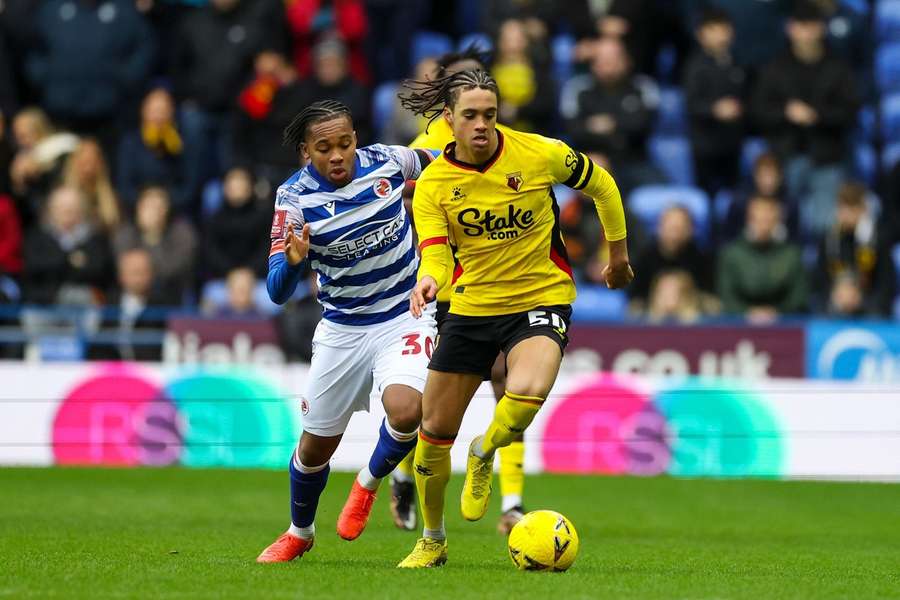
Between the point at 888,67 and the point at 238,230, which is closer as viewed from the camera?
the point at 238,230

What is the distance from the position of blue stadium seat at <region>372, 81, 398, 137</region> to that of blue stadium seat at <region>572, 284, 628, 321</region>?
3493 millimetres

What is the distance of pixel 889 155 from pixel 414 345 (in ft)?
38.1

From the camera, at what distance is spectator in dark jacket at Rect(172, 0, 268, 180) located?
18438 mm

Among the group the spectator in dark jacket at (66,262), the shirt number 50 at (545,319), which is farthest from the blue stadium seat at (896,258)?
the shirt number 50 at (545,319)

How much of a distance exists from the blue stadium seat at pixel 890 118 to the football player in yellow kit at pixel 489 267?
11.5 metres

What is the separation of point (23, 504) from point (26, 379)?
10.1 feet

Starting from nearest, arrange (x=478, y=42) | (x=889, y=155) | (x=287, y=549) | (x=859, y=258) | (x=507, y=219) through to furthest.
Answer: (x=507, y=219) → (x=287, y=549) → (x=859, y=258) → (x=478, y=42) → (x=889, y=155)

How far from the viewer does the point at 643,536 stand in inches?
428

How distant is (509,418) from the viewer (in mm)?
8180

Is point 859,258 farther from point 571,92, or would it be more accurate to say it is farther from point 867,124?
point 571,92

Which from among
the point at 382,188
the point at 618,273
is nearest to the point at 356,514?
the point at 382,188

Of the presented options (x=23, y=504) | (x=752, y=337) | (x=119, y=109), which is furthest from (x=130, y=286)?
(x=752, y=337)

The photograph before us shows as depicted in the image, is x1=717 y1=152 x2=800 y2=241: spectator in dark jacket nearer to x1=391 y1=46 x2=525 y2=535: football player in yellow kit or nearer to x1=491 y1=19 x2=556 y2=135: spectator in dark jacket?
x1=491 y1=19 x2=556 y2=135: spectator in dark jacket

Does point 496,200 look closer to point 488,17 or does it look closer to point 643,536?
point 643,536
